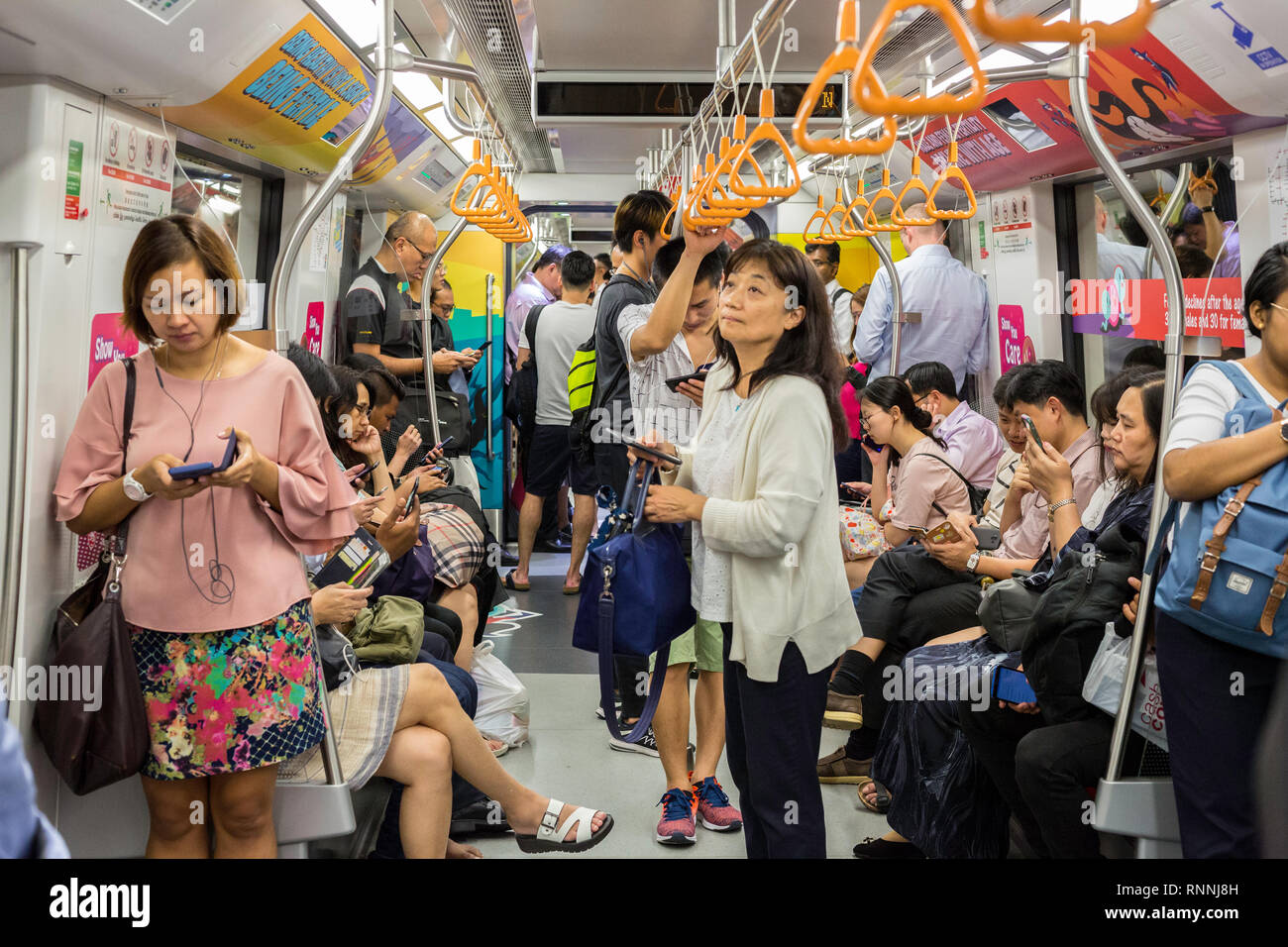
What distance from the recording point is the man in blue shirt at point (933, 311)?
20.6ft

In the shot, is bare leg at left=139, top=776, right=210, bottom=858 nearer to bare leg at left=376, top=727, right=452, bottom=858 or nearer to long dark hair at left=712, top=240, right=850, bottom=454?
bare leg at left=376, top=727, right=452, bottom=858

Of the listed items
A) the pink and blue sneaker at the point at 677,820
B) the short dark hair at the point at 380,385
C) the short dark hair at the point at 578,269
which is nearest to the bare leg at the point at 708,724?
the pink and blue sneaker at the point at 677,820

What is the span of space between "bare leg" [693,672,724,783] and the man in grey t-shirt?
3269 mm

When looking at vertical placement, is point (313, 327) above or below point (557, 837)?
above

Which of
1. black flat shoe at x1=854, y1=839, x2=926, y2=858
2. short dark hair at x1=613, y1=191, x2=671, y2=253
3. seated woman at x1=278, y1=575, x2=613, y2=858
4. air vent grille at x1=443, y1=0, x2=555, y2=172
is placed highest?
air vent grille at x1=443, y1=0, x2=555, y2=172

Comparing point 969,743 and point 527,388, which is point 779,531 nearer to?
point 969,743

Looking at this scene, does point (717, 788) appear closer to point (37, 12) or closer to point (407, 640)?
point (407, 640)

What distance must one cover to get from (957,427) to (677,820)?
8.24ft

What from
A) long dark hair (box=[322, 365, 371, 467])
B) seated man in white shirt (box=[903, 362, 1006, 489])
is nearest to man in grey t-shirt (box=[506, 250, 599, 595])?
seated man in white shirt (box=[903, 362, 1006, 489])

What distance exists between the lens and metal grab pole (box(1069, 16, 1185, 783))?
7.85 feet

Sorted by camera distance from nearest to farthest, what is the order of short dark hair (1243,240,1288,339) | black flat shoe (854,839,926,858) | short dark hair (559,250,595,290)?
short dark hair (1243,240,1288,339) → black flat shoe (854,839,926,858) → short dark hair (559,250,595,290)

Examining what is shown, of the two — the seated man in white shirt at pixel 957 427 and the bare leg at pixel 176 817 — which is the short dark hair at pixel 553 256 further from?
the bare leg at pixel 176 817

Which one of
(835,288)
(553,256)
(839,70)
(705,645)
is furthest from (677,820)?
(553,256)

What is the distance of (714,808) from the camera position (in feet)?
11.0
